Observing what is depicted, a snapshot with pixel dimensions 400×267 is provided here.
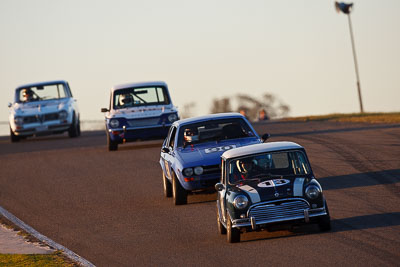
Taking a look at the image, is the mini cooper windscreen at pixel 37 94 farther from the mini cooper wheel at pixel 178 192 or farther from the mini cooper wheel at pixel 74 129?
the mini cooper wheel at pixel 178 192

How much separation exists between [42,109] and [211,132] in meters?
14.8

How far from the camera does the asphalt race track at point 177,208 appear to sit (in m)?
11.0

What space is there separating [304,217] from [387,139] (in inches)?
504

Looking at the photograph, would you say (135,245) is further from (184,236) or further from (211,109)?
(211,109)

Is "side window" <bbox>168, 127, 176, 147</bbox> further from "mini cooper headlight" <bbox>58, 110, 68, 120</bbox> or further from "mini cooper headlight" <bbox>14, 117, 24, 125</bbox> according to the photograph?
"mini cooper headlight" <bbox>14, 117, 24, 125</bbox>

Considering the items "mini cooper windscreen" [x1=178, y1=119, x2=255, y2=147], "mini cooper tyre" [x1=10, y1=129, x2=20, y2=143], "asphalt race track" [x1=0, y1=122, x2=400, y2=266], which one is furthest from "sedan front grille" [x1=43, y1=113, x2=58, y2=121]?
"mini cooper windscreen" [x1=178, y1=119, x2=255, y2=147]

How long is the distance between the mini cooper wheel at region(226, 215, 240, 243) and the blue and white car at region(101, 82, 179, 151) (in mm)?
12910

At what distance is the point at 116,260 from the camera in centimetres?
1168

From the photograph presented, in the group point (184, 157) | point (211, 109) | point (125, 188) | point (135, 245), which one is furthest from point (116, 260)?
point (211, 109)

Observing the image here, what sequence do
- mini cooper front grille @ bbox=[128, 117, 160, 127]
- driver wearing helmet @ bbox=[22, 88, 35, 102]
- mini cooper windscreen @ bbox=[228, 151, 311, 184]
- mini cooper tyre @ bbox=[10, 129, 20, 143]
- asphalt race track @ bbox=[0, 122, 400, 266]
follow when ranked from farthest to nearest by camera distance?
mini cooper tyre @ bbox=[10, 129, 20, 143] < driver wearing helmet @ bbox=[22, 88, 35, 102] < mini cooper front grille @ bbox=[128, 117, 160, 127] < mini cooper windscreen @ bbox=[228, 151, 311, 184] < asphalt race track @ bbox=[0, 122, 400, 266]

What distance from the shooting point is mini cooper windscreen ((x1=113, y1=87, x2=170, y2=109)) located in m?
25.4

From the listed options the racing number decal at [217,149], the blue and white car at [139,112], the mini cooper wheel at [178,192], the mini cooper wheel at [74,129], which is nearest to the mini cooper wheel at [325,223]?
the racing number decal at [217,149]

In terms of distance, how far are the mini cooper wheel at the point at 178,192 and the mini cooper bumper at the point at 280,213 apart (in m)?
3.98

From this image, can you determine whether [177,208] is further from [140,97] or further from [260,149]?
[140,97]
